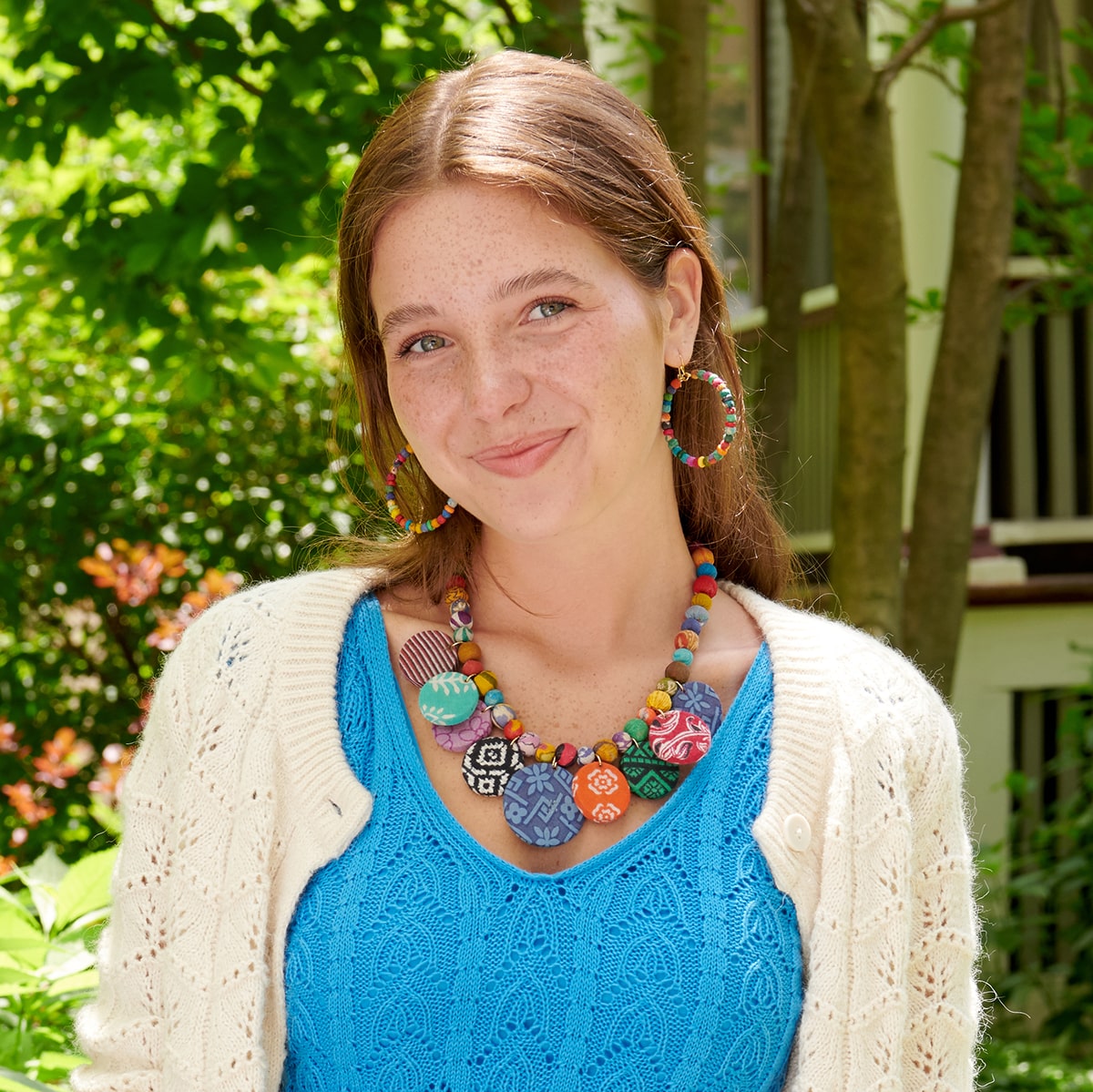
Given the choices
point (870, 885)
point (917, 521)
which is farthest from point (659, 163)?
point (917, 521)

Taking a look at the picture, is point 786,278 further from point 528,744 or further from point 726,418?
point 528,744

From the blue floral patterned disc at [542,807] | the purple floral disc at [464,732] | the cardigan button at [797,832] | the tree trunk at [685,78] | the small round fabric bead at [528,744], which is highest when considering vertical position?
the tree trunk at [685,78]

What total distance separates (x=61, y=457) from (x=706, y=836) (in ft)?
11.1

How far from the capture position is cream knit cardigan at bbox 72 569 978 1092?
1.75 m

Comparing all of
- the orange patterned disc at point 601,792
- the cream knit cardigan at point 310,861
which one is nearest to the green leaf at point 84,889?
the cream knit cardigan at point 310,861

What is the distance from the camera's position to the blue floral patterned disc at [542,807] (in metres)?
1.81

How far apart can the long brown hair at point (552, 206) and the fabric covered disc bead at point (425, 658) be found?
129 mm

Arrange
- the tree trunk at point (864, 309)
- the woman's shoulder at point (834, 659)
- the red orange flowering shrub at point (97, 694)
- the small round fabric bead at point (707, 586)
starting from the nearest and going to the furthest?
the woman's shoulder at point (834, 659)
the small round fabric bead at point (707, 586)
the tree trunk at point (864, 309)
the red orange flowering shrub at point (97, 694)

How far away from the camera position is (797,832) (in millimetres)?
1800

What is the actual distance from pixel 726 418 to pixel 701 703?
1.38ft

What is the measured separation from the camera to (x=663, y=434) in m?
2.09

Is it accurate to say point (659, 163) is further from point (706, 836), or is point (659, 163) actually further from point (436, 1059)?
point (436, 1059)

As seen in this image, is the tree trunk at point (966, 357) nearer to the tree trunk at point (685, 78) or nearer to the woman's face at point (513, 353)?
the tree trunk at point (685, 78)

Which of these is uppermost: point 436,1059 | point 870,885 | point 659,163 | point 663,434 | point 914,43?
point 914,43
